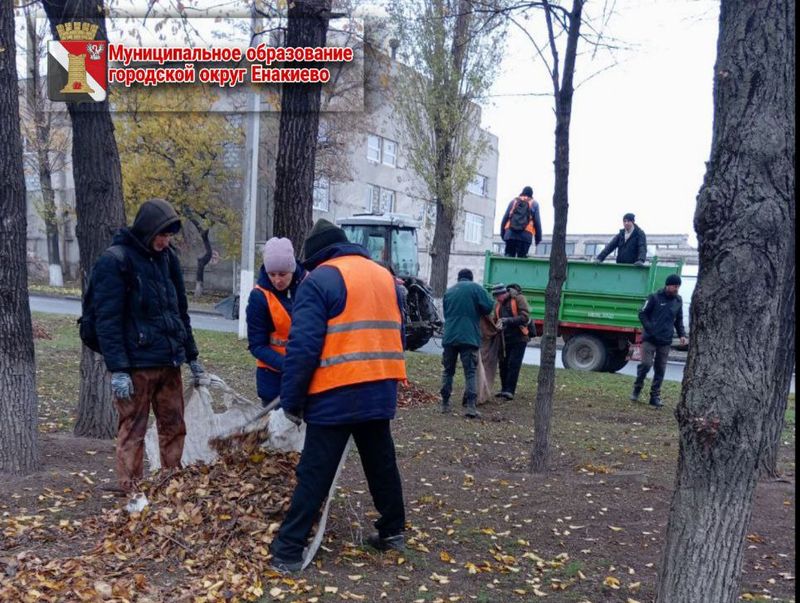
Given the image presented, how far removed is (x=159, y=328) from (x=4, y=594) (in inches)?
67.8

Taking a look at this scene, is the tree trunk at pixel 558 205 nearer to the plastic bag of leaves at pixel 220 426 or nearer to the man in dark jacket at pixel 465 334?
the plastic bag of leaves at pixel 220 426

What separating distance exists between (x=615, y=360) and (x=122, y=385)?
11.4 meters

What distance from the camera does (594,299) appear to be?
13828 mm

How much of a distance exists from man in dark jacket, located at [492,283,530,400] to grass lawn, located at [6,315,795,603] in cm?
145

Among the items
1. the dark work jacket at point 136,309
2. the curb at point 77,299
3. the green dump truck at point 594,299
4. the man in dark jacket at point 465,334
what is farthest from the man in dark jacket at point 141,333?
the curb at point 77,299

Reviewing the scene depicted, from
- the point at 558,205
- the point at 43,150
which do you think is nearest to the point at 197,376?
the point at 558,205

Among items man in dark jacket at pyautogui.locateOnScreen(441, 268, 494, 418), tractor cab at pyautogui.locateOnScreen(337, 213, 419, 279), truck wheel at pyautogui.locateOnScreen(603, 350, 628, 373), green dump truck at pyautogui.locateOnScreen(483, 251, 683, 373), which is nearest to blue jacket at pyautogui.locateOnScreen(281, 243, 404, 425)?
man in dark jacket at pyautogui.locateOnScreen(441, 268, 494, 418)

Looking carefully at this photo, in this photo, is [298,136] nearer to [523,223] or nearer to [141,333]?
[141,333]

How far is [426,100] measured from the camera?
20703mm

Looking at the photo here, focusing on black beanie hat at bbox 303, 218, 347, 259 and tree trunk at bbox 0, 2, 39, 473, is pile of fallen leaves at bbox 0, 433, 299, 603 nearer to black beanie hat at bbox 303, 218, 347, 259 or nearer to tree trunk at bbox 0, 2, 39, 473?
tree trunk at bbox 0, 2, 39, 473

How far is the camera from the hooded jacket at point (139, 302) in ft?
14.6

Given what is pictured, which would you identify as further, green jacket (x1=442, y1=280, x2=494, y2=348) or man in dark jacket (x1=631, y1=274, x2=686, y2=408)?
man in dark jacket (x1=631, y1=274, x2=686, y2=408)

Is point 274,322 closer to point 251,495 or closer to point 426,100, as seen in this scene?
point 251,495

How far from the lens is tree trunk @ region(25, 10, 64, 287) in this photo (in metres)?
23.7
